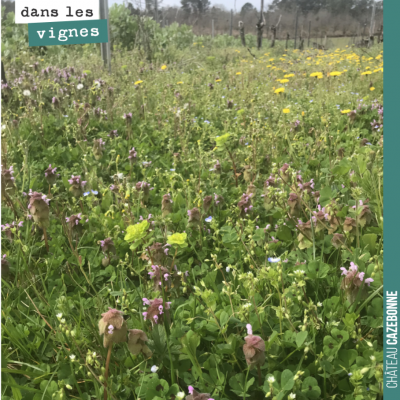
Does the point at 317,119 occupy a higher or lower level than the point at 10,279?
higher

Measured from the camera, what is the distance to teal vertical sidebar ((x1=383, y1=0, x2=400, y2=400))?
35.2 inches

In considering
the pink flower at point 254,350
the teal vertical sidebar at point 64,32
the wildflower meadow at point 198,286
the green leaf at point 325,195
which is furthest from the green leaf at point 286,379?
the teal vertical sidebar at point 64,32

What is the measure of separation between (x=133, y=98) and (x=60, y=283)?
4.10 m

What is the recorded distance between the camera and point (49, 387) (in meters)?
1.32

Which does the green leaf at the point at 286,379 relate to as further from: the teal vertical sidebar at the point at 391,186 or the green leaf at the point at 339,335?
the teal vertical sidebar at the point at 391,186

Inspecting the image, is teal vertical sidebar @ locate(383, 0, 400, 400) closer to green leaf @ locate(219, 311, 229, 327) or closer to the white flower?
green leaf @ locate(219, 311, 229, 327)

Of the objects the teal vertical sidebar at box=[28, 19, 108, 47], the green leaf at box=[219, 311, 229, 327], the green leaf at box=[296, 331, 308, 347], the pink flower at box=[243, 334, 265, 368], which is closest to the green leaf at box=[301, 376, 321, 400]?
the green leaf at box=[296, 331, 308, 347]

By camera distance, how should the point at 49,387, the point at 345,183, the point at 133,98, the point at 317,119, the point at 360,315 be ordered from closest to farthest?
the point at 49,387, the point at 360,315, the point at 345,183, the point at 317,119, the point at 133,98

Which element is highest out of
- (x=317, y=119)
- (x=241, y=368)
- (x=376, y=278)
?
(x=317, y=119)

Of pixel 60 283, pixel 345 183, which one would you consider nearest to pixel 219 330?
pixel 60 283

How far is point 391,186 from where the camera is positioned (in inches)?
35.9

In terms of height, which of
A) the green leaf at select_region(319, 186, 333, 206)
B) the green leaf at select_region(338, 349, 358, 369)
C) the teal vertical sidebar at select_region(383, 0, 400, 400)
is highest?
the teal vertical sidebar at select_region(383, 0, 400, 400)

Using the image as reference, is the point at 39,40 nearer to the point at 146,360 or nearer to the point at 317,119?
the point at 317,119

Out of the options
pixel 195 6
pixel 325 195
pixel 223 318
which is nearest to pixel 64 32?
pixel 325 195
